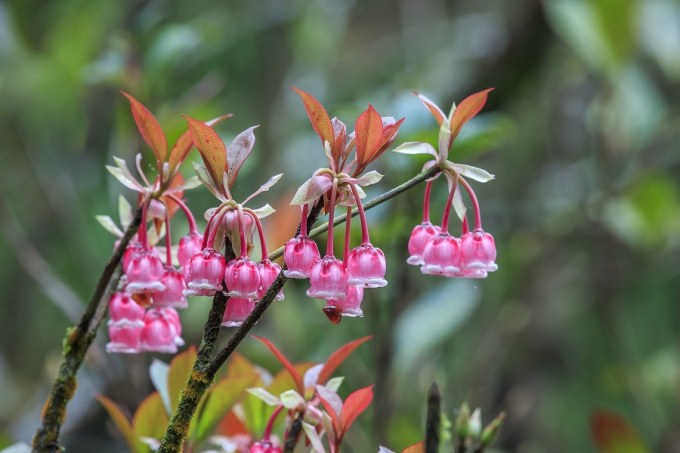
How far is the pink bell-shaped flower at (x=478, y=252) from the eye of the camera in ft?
2.22

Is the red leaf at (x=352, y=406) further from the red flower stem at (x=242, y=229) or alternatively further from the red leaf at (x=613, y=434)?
the red leaf at (x=613, y=434)

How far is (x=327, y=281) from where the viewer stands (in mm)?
599

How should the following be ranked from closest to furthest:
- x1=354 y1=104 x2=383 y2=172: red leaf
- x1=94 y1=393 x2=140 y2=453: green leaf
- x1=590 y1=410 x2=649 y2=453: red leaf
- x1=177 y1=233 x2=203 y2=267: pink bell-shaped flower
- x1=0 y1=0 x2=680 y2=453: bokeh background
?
x1=354 y1=104 x2=383 y2=172: red leaf → x1=177 y1=233 x2=203 y2=267: pink bell-shaped flower → x1=94 y1=393 x2=140 y2=453: green leaf → x1=590 y1=410 x2=649 y2=453: red leaf → x1=0 y1=0 x2=680 y2=453: bokeh background

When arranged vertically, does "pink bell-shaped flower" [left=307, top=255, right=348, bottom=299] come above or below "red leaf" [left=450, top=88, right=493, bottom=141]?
below

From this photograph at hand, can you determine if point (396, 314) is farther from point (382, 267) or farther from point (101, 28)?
point (101, 28)

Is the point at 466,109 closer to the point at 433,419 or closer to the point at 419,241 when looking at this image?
the point at 419,241

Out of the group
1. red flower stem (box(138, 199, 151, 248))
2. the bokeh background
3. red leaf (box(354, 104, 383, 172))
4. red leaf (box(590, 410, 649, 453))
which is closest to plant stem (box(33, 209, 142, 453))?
red flower stem (box(138, 199, 151, 248))

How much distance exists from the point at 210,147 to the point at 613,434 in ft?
3.52

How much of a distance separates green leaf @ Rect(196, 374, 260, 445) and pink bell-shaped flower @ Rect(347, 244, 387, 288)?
197mm

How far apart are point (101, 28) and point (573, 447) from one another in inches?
81.4

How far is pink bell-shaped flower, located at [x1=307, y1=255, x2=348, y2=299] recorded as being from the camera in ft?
1.95

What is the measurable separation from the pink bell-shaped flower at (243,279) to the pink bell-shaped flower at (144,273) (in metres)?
0.10

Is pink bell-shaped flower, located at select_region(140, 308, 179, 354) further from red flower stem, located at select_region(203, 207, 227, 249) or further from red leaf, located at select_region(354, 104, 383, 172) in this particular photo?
red leaf, located at select_region(354, 104, 383, 172)

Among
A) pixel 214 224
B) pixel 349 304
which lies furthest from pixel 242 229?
pixel 349 304
